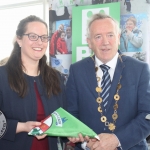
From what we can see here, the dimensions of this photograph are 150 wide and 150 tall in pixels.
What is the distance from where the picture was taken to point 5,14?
4301 mm

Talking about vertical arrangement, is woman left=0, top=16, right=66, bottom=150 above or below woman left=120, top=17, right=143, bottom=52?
Result: below

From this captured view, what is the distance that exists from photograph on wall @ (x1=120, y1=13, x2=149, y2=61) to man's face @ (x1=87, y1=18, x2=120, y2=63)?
119cm

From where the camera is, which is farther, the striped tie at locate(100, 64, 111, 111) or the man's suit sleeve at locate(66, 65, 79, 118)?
the man's suit sleeve at locate(66, 65, 79, 118)


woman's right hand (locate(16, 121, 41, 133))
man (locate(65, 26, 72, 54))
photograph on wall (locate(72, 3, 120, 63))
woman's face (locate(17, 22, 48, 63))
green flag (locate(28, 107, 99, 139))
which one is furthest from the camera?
man (locate(65, 26, 72, 54))

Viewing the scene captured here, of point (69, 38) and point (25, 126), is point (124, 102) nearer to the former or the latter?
point (25, 126)

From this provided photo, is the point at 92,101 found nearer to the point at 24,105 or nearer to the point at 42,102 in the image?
the point at 42,102

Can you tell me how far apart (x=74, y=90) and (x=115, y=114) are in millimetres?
376

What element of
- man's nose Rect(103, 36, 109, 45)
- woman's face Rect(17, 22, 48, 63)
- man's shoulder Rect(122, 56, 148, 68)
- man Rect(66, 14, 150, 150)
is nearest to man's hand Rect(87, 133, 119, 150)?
man Rect(66, 14, 150, 150)

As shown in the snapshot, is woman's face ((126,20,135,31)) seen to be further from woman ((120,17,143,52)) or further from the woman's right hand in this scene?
the woman's right hand

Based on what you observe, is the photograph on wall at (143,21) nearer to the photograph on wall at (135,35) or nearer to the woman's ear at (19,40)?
the photograph on wall at (135,35)

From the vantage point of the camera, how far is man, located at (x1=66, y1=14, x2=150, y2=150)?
1703 mm

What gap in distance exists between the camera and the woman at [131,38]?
9.88 ft

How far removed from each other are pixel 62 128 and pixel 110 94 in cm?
47

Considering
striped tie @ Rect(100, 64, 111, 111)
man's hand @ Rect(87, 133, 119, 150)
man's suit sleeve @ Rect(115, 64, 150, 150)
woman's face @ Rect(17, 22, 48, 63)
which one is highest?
woman's face @ Rect(17, 22, 48, 63)
